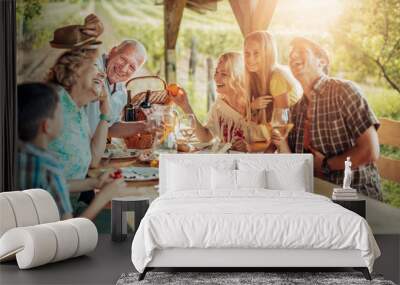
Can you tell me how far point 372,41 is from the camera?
25.9 ft

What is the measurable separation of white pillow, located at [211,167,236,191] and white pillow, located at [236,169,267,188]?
0.05 meters

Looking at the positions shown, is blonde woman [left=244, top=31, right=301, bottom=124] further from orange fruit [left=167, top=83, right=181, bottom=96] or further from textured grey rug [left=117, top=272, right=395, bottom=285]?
textured grey rug [left=117, top=272, right=395, bottom=285]

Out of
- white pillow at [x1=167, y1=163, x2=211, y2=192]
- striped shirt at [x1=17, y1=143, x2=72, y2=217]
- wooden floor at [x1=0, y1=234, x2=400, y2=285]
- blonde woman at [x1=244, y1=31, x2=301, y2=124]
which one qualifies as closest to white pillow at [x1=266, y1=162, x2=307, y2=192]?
white pillow at [x1=167, y1=163, x2=211, y2=192]

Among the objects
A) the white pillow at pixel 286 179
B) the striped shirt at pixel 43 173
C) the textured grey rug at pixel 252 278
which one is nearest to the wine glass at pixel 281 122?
the white pillow at pixel 286 179

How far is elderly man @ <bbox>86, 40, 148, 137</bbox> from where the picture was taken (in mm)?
7961

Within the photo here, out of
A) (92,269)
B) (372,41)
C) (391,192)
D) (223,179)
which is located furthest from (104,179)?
(372,41)

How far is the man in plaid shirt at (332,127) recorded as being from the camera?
26.0 ft

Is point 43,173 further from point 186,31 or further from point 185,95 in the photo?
point 186,31

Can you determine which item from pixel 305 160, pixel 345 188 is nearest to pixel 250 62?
pixel 305 160

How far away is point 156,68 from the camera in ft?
26.2

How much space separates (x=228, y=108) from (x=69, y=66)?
194 cm

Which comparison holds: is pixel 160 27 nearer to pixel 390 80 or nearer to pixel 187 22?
pixel 187 22

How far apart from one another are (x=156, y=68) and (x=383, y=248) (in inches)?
129

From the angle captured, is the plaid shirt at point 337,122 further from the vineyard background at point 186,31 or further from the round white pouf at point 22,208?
the round white pouf at point 22,208
